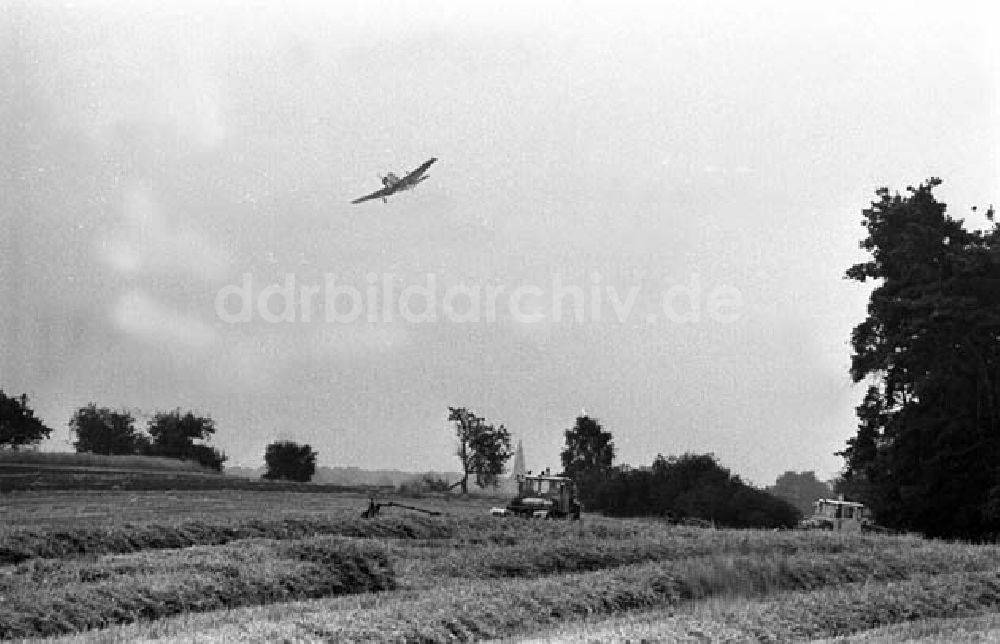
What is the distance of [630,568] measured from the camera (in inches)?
987

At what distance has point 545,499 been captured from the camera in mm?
48469

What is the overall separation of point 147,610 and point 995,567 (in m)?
20.5

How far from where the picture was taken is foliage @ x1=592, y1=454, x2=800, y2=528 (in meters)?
81.3

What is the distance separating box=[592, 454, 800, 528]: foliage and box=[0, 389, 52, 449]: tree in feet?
181

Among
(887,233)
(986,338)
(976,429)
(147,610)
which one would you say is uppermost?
(887,233)

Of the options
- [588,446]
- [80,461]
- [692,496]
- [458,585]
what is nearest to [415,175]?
[458,585]

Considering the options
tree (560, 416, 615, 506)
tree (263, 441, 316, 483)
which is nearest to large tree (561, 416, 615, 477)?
tree (560, 416, 615, 506)

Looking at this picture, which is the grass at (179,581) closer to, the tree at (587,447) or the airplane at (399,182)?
the airplane at (399,182)

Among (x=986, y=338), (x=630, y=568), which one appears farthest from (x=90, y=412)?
(x=630, y=568)

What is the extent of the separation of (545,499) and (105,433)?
3953 inches

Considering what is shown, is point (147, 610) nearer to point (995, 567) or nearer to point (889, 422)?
point (995, 567)

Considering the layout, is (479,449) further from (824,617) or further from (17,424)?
(824,617)

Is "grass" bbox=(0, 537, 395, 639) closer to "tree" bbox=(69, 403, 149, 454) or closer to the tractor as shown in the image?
the tractor

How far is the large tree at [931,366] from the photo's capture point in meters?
52.4
